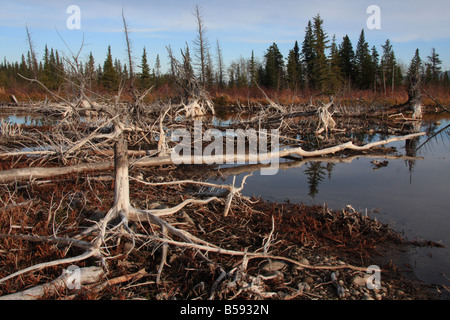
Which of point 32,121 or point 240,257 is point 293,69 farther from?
point 240,257

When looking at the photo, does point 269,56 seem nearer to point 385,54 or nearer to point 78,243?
point 385,54

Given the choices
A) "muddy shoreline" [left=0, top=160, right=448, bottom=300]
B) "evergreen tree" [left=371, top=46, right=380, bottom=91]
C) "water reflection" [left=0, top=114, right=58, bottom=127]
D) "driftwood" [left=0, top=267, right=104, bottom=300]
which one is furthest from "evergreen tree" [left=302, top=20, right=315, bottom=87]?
"driftwood" [left=0, top=267, right=104, bottom=300]

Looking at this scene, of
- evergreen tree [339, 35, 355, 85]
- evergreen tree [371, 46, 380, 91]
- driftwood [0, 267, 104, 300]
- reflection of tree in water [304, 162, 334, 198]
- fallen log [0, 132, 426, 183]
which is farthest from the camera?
evergreen tree [339, 35, 355, 85]

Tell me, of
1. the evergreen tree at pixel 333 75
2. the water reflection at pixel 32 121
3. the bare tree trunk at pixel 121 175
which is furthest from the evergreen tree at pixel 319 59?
the bare tree trunk at pixel 121 175

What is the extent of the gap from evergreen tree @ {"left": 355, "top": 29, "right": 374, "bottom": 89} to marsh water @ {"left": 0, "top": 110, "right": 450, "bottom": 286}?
121ft

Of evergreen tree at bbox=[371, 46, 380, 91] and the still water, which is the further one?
evergreen tree at bbox=[371, 46, 380, 91]

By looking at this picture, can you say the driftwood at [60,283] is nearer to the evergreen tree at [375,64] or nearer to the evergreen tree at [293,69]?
the evergreen tree at [293,69]

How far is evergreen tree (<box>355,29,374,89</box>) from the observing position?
43312 millimetres

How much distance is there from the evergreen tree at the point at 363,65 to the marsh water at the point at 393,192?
121 feet

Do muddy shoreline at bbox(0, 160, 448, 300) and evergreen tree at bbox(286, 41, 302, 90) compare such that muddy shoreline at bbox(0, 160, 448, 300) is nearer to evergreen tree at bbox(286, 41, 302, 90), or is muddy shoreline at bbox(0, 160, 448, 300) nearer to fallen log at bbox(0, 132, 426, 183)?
fallen log at bbox(0, 132, 426, 183)

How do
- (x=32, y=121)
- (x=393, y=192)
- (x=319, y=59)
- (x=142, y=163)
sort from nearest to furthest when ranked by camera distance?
1. (x=393, y=192)
2. (x=142, y=163)
3. (x=32, y=121)
4. (x=319, y=59)

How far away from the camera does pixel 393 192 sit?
6641 mm

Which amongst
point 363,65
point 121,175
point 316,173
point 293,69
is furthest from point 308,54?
point 121,175

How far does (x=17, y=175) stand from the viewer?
5.78 metres
